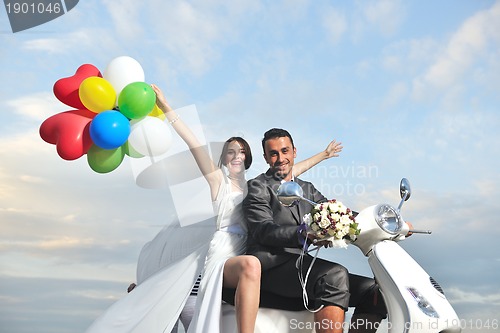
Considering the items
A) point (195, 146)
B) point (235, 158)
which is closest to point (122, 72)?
point (195, 146)

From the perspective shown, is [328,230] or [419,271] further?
[419,271]

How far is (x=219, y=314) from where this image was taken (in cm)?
292

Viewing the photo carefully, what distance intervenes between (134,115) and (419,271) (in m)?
1.73

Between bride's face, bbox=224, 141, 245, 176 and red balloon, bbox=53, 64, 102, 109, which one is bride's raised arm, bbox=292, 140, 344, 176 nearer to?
bride's face, bbox=224, 141, 245, 176

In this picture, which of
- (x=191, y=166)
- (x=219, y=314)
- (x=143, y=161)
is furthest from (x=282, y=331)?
(x=143, y=161)

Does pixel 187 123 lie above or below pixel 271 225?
above

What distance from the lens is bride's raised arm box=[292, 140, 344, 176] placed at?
3.95 meters

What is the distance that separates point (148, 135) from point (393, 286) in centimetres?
157

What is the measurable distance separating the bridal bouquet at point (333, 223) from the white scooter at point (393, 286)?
0.35 feet

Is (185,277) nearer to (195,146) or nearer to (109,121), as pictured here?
(195,146)

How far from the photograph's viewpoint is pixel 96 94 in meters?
3.46

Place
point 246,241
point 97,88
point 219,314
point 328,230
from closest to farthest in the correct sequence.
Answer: point 328,230 < point 219,314 < point 246,241 < point 97,88

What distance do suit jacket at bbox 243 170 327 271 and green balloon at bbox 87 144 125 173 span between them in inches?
33.6

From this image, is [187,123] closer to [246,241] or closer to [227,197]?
[227,197]
